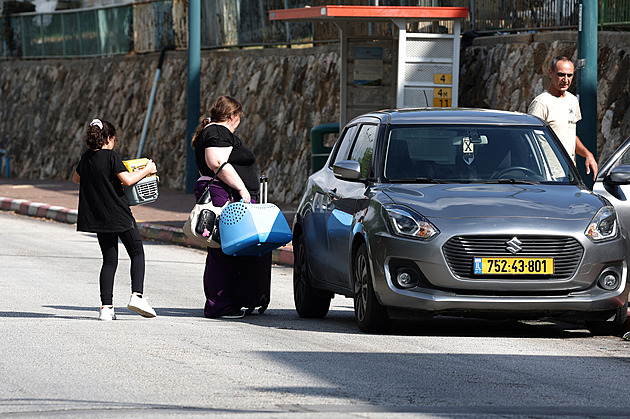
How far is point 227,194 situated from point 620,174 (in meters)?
2.96

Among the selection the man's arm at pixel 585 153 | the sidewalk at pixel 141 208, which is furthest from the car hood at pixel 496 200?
the sidewalk at pixel 141 208

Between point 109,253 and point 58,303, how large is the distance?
4.34 feet

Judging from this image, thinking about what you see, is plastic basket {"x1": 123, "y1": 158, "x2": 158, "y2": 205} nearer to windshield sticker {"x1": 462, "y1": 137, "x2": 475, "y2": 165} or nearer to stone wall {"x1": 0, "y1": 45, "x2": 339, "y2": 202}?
windshield sticker {"x1": 462, "y1": 137, "x2": 475, "y2": 165}

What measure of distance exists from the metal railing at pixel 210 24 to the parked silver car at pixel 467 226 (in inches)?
317

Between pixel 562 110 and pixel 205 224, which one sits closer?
pixel 205 224

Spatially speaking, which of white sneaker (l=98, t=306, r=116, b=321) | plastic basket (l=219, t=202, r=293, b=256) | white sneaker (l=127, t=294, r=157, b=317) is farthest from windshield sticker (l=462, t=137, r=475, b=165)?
white sneaker (l=98, t=306, r=116, b=321)

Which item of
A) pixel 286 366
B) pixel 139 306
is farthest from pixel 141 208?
pixel 286 366

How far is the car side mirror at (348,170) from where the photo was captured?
939cm

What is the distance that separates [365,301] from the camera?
9.15m

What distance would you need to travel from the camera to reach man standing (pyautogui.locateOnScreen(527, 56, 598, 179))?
38.4 ft

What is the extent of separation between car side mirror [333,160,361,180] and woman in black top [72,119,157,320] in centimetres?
134

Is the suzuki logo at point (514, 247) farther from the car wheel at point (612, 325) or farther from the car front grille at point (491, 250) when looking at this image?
the car wheel at point (612, 325)

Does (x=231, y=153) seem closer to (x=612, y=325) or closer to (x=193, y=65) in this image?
(x=612, y=325)

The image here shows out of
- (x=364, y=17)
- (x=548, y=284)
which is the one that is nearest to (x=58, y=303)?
(x=548, y=284)
